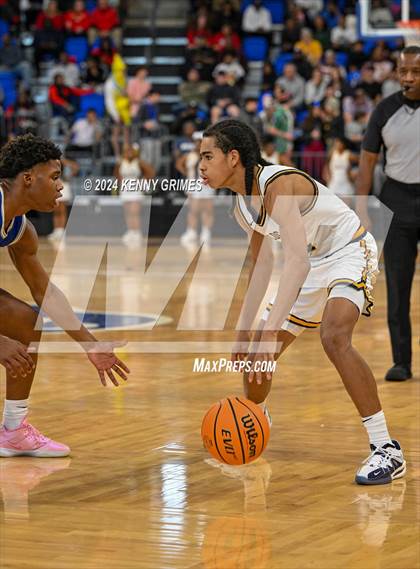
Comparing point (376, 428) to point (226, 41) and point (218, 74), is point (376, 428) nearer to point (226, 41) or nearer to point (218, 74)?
point (218, 74)

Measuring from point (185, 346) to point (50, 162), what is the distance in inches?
183

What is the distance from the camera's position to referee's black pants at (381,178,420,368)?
29.0 feet

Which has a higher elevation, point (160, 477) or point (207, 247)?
point (160, 477)


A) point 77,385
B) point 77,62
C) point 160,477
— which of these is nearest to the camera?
point 160,477

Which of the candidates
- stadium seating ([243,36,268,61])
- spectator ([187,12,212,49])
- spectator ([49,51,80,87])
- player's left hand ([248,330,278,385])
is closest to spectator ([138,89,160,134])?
spectator ([187,12,212,49])

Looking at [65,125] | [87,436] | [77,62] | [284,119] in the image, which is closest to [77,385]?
[87,436]

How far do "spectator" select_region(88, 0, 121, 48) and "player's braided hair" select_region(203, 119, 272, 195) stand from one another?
20.4 m

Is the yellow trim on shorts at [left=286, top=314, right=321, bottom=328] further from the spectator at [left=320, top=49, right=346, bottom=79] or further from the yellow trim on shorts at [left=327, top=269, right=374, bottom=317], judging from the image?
the spectator at [left=320, top=49, right=346, bottom=79]

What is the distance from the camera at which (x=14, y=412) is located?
6.47m

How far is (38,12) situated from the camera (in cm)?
2742

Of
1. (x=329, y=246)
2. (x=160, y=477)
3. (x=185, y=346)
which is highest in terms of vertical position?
(x=329, y=246)

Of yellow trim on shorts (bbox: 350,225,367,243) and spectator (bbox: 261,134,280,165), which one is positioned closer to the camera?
yellow trim on shorts (bbox: 350,225,367,243)

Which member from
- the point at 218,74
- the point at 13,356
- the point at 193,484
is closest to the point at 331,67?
the point at 218,74

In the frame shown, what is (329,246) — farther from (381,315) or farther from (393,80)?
(393,80)
